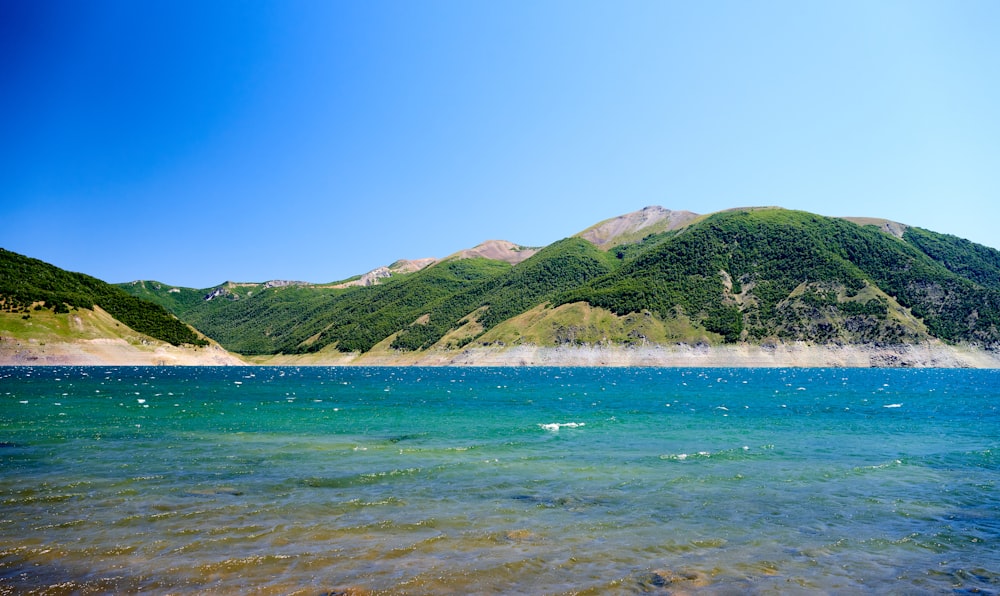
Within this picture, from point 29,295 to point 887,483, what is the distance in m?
192


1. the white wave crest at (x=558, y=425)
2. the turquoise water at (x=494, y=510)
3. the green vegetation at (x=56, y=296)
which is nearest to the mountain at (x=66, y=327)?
the green vegetation at (x=56, y=296)

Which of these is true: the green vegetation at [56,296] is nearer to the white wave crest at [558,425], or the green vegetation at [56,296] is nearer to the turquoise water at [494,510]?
the turquoise water at [494,510]

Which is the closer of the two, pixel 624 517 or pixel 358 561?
pixel 358 561

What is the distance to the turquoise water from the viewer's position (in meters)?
11.7

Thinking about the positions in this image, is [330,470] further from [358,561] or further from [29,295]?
[29,295]

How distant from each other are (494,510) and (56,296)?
609 feet

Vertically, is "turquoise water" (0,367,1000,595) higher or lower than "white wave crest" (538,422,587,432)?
higher

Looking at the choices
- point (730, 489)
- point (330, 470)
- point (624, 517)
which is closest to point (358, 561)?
point (624, 517)

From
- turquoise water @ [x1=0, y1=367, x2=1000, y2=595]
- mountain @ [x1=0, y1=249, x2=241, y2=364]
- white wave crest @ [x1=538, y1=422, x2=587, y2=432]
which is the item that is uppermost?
mountain @ [x1=0, y1=249, x2=241, y2=364]

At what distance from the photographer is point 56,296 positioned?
159 meters

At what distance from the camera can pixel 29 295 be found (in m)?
155

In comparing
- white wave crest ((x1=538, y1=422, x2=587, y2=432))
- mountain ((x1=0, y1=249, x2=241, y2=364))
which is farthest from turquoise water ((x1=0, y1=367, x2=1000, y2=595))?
mountain ((x1=0, y1=249, x2=241, y2=364))

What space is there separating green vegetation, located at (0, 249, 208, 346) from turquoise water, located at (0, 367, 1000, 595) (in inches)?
5811

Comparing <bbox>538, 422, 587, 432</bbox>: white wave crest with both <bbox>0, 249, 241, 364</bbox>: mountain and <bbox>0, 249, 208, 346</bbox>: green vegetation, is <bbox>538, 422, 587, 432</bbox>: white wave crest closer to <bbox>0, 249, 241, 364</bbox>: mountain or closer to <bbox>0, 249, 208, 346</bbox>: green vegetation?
<bbox>0, 249, 241, 364</bbox>: mountain
